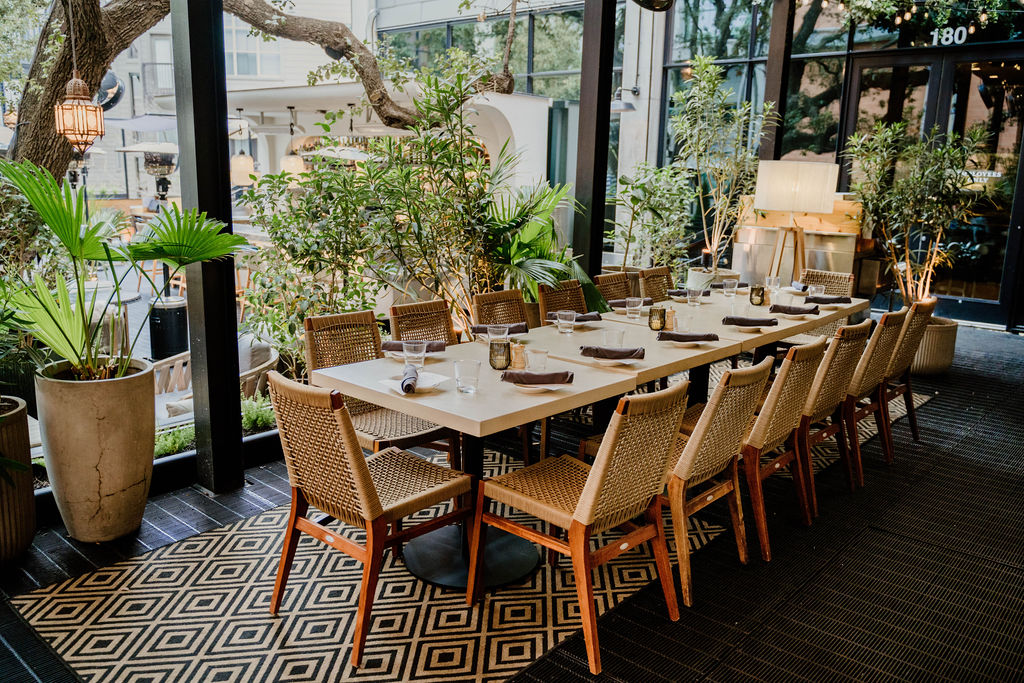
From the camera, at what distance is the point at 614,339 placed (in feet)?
11.6

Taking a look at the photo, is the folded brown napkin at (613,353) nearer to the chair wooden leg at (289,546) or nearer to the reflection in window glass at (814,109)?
the chair wooden leg at (289,546)

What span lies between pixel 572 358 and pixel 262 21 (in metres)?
3.50

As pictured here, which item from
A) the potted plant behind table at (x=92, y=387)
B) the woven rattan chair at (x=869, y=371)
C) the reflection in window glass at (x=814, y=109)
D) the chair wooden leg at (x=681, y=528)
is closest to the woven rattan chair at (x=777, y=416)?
the chair wooden leg at (x=681, y=528)

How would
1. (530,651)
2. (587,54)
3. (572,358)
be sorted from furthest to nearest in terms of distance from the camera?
(587,54) < (572,358) < (530,651)

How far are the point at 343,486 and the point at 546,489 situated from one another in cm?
70

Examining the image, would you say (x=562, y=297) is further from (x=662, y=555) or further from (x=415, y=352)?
(x=662, y=555)

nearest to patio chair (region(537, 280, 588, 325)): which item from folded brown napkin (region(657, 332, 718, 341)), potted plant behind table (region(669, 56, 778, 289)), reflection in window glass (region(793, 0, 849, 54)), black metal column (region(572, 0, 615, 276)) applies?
black metal column (region(572, 0, 615, 276))

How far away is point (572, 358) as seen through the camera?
133 inches

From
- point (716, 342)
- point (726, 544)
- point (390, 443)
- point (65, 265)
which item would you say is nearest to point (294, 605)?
point (390, 443)

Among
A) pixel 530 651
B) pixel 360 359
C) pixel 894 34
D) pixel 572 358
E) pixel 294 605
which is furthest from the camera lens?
pixel 894 34

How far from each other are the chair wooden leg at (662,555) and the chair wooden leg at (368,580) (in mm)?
940

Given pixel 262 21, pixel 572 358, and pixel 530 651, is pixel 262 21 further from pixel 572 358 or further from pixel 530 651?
pixel 530 651

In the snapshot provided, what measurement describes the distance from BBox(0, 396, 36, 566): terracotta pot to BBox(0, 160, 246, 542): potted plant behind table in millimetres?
99

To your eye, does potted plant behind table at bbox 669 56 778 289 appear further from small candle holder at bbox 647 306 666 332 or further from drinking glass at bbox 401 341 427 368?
A: drinking glass at bbox 401 341 427 368
